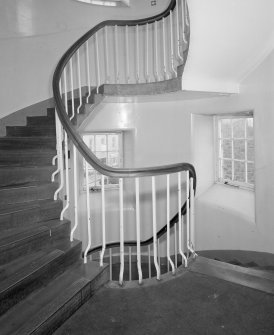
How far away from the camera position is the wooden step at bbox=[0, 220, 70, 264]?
67.7 inches

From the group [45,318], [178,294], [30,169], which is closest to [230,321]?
[178,294]

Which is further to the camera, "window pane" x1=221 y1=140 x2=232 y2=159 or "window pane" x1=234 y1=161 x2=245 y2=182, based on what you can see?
"window pane" x1=221 y1=140 x2=232 y2=159

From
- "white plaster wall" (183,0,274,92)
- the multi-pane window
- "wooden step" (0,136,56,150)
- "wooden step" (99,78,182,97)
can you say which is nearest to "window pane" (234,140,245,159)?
the multi-pane window

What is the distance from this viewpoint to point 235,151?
3637mm

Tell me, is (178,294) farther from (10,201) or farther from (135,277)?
(135,277)

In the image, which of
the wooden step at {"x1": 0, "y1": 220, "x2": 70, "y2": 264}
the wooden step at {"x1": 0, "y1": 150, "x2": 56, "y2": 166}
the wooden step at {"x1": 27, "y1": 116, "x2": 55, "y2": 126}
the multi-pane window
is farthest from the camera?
the multi-pane window

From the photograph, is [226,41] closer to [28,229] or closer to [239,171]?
[239,171]

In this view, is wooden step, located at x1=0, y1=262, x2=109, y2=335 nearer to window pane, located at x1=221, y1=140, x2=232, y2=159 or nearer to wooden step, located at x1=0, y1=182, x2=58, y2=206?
wooden step, located at x1=0, y1=182, x2=58, y2=206

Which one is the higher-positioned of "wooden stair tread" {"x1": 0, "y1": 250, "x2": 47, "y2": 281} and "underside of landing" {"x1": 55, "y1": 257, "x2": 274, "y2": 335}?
"wooden stair tread" {"x1": 0, "y1": 250, "x2": 47, "y2": 281}

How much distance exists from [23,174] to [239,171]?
262 centimetres

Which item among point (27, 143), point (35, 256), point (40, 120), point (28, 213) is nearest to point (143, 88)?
point (40, 120)

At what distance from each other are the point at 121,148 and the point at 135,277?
1.99 m

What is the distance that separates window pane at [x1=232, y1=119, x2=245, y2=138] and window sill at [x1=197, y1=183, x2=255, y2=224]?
0.69 m

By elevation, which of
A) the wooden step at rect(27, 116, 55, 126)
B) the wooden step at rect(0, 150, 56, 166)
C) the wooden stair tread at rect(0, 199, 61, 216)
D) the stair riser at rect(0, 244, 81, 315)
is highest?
the wooden step at rect(27, 116, 55, 126)
